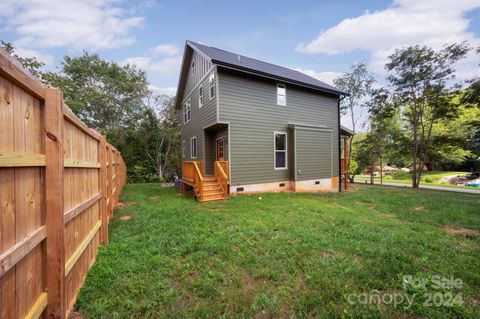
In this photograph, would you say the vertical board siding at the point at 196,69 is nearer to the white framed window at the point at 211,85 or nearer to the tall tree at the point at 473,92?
the white framed window at the point at 211,85

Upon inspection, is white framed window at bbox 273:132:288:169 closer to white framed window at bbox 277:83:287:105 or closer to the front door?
white framed window at bbox 277:83:287:105

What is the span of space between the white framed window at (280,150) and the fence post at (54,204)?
877cm

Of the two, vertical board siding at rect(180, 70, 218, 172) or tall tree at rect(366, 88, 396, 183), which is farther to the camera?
tall tree at rect(366, 88, 396, 183)

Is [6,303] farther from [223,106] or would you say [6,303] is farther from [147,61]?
[147,61]

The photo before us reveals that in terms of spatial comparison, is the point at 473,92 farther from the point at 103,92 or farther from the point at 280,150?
the point at 103,92

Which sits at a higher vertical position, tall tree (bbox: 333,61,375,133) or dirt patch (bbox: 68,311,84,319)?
tall tree (bbox: 333,61,375,133)

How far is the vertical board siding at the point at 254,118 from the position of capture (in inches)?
347

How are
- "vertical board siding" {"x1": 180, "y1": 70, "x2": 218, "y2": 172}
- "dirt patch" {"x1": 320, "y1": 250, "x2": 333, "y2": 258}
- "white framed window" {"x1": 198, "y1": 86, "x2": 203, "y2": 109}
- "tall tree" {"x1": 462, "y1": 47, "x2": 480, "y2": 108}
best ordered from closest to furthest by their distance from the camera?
"dirt patch" {"x1": 320, "y1": 250, "x2": 333, "y2": 258} < "vertical board siding" {"x1": 180, "y1": 70, "x2": 218, "y2": 172} < "white framed window" {"x1": 198, "y1": 86, "x2": 203, "y2": 109} < "tall tree" {"x1": 462, "y1": 47, "x2": 480, "y2": 108}

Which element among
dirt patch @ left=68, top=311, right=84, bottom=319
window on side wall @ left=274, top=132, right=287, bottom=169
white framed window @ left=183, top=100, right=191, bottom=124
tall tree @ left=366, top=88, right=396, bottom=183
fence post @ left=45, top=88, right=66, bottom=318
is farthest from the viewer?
tall tree @ left=366, top=88, right=396, bottom=183

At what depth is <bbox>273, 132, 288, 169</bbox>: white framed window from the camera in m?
9.92

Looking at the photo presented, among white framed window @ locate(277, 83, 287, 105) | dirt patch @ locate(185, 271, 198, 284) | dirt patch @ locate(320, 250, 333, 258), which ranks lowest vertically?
dirt patch @ locate(320, 250, 333, 258)

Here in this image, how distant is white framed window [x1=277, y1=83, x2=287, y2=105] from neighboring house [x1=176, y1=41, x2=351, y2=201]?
0.05 m

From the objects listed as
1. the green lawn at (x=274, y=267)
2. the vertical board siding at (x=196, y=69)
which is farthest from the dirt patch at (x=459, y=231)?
the vertical board siding at (x=196, y=69)

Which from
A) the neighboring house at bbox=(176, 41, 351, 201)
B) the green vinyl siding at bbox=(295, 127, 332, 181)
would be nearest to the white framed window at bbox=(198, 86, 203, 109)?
the neighboring house at bbox=(176, 41, 351, 201)
